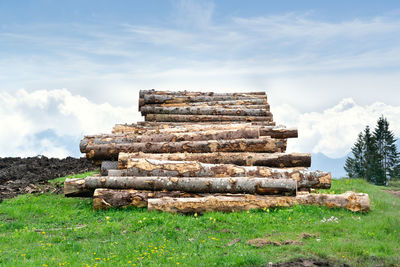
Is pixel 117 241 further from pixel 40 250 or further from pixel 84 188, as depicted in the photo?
pixel 84 188

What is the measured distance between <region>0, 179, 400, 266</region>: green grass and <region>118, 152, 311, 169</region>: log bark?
7.70 ft

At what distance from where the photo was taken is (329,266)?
24.5ft

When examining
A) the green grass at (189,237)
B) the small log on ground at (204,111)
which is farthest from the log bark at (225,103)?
the green grass at (189,237)

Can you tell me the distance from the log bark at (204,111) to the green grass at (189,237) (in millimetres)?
10147

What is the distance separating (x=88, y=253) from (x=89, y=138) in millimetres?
7992

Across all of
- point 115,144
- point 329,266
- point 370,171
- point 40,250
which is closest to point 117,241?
point 40,250

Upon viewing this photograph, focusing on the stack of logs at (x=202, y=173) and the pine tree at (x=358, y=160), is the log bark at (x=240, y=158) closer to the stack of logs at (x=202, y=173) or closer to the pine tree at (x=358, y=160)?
the stack of logs at (x=202, y=173)

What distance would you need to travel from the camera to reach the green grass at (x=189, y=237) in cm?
787

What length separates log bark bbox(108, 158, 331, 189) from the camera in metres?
12.6

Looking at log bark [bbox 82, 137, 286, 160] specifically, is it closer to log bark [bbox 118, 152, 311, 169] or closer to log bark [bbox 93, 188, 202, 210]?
log bark [bbox 118, 152, 311, 169]

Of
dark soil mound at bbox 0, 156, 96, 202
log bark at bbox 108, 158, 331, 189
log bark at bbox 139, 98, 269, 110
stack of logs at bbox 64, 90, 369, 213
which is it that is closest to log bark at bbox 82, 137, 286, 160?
stack of logs at bbox 64, 90, 369, 213

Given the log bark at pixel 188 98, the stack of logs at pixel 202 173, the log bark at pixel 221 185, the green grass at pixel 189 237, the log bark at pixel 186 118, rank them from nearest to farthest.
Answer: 1. the green grass at pixel 189 237
2. the stack of logs at pixel 202 173
3. the log bark at pixel 221 185
4. the log bark at pixel 186 118
5. the log bark at pixel 188 98

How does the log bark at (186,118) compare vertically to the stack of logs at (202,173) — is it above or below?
above

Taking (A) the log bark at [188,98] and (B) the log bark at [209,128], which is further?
(A) the log bark at [188,98]
